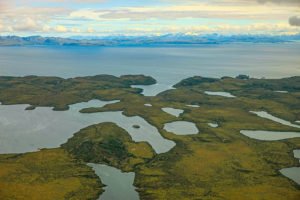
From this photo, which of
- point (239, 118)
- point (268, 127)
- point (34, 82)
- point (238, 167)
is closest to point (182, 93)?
point (239, 118)

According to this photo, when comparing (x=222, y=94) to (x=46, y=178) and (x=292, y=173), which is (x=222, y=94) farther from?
(x=46, y=178)

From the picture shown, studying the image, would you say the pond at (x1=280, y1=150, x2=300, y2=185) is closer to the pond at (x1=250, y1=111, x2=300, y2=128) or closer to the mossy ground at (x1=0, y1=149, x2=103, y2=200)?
the mossy ground at (x1=0, y1=149, x2=103, y2=200)

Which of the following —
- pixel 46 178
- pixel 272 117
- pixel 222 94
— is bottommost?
pixel 272 117

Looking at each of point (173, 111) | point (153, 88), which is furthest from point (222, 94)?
point (173, 111)

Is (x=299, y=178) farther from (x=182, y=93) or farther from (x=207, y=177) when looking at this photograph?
(x=182, y=93)

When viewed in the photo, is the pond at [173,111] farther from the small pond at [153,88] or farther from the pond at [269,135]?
the small pond at [153,88]
